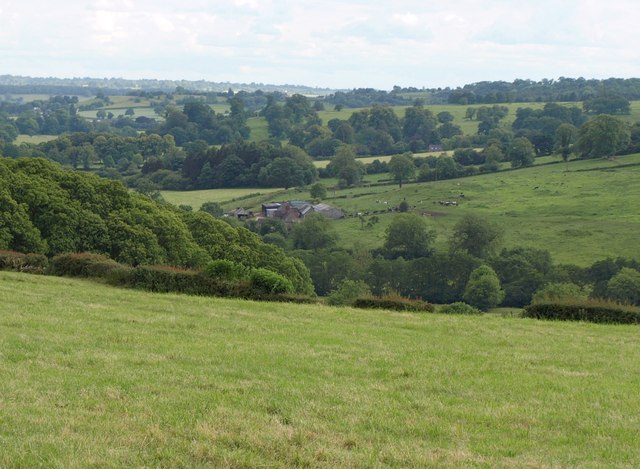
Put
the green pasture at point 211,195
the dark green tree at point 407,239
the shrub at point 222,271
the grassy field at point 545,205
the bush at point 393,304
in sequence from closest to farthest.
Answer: the bush at point 393,304 → the shrub at point 222,271 → the grassy field at point 545,205 → the dark green tree at point 407,239 → the green pasture at point 211,195

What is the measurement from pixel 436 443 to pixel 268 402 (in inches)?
131

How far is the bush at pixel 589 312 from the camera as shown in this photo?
2972cm

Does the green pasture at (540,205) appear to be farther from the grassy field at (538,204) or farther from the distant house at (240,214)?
the distant house at (240,214)

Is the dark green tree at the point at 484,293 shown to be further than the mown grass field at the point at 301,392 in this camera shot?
Yes

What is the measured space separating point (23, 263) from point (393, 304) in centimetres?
1701

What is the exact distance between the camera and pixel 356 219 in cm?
13512

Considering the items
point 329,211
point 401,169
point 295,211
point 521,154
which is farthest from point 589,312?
point 521,154

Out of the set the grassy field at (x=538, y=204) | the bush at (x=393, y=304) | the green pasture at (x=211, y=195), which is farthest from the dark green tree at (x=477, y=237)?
the bush at (x=393, y=304)

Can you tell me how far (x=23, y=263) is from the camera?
3616 cm

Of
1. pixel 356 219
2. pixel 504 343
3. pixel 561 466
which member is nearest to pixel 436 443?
pixel 561 466

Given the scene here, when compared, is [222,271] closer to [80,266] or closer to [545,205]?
[80,266]

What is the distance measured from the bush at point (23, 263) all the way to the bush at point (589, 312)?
21.5 meters

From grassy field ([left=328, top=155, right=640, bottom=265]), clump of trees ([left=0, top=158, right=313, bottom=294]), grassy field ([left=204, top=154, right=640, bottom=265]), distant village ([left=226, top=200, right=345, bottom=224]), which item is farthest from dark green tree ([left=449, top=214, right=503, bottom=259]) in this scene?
clump of trees ([left=0, top=158, right=313, bottom=294])

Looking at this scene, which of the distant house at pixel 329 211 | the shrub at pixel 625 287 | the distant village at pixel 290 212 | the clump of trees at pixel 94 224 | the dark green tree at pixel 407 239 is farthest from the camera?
the distant village at pixel 290 212
